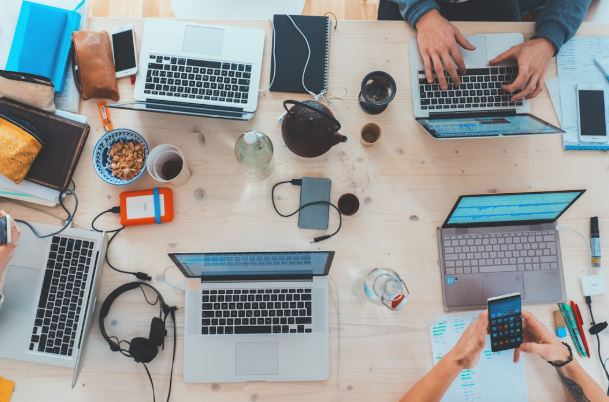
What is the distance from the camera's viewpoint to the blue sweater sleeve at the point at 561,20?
115 cm

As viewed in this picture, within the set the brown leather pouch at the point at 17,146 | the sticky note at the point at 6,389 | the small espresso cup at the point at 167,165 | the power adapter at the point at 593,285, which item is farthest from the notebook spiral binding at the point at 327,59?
the sticky note at the point at 6,389

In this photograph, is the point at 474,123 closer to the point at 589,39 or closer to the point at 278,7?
the point at 589,39

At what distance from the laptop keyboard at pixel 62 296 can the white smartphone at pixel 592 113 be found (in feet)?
4.54

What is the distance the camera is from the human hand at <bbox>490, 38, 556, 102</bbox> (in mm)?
1121

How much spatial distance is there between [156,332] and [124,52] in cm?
76

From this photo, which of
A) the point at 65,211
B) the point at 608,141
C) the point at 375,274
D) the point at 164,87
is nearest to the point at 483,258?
the point at 375,274

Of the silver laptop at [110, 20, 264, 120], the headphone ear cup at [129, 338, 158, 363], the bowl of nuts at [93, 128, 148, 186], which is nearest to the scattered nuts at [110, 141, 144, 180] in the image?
the bowl of nuts at [93, 128, 148, 186]

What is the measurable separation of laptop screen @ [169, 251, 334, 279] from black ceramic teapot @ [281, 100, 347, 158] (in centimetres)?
28

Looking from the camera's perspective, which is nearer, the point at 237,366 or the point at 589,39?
the point at 237,366

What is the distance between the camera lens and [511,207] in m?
1.06

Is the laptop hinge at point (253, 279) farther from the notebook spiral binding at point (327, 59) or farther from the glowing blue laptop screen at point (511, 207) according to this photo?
the notebook spiral binding at point (327, 59)

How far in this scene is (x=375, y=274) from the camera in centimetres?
112

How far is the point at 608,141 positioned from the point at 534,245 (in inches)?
14.9

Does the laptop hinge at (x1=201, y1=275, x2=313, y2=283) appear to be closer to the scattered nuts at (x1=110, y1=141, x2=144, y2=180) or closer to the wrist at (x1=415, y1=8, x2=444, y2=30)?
the scattered nuts at (x1=110, y1=141, x2=144, y2=180)
